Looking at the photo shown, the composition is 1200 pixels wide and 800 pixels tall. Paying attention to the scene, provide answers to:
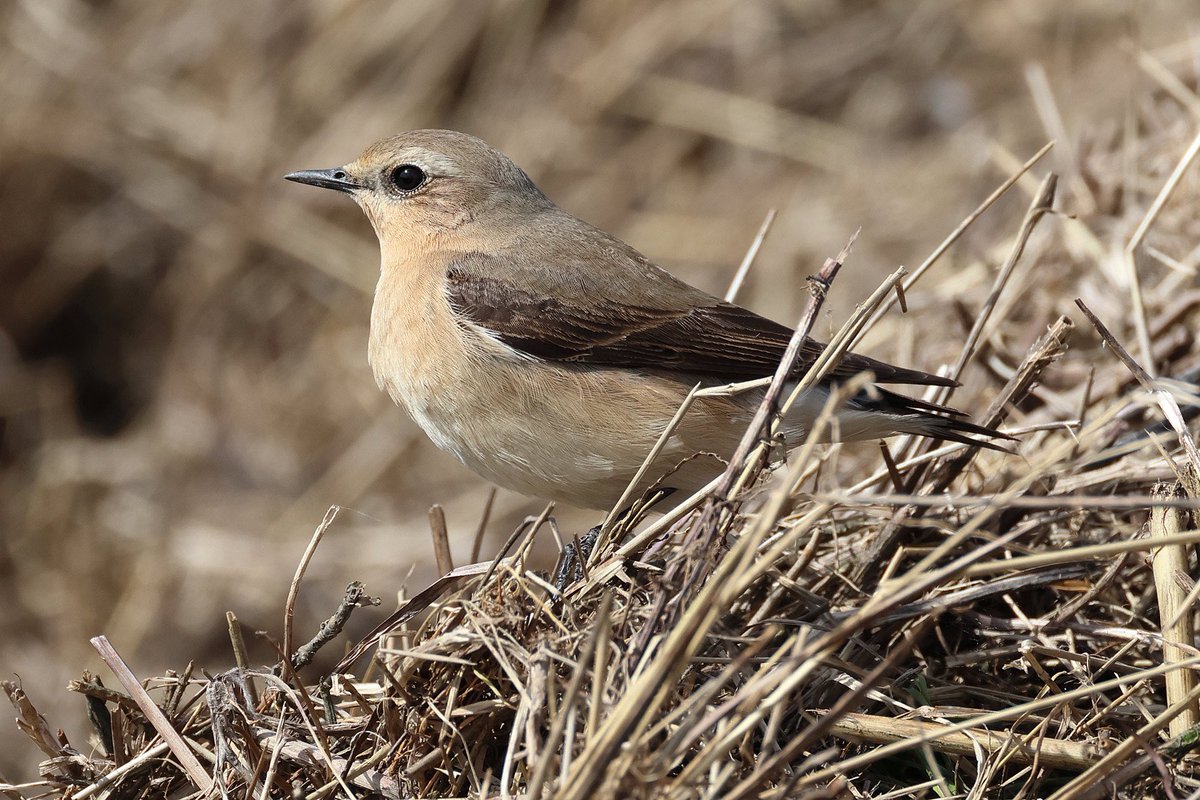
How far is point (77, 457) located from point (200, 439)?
0.68 m

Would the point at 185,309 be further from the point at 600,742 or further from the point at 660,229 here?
the point at 600,742

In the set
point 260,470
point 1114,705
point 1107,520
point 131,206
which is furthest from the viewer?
point 131,206

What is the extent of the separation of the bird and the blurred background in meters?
2.50

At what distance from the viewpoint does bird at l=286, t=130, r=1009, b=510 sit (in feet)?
12.2

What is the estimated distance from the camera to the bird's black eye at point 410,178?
4590 mm

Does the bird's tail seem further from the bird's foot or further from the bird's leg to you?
the bird's foot

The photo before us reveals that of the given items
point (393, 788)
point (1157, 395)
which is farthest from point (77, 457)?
point (1157, 395)

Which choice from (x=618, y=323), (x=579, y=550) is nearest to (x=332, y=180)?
(x=618, y=323)

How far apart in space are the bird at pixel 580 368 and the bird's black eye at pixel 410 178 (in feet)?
0.93

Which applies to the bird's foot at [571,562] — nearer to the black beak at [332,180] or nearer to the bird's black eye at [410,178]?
the bird's black eye at [410,178]

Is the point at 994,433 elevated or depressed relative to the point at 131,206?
depressed

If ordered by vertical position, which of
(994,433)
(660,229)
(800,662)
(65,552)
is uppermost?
(660,229)

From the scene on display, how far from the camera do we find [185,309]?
8.06 meters

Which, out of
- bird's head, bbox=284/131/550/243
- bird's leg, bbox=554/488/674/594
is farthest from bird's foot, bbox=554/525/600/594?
bird's head, bbox=284/131/550/243
